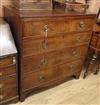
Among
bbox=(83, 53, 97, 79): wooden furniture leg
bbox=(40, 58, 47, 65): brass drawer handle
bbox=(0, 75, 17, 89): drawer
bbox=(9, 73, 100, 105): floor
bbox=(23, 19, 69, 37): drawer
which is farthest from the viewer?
bbox=(83, 53, 97, 79): wooden furniture leg

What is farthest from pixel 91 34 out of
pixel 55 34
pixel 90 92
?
pixel 90 92

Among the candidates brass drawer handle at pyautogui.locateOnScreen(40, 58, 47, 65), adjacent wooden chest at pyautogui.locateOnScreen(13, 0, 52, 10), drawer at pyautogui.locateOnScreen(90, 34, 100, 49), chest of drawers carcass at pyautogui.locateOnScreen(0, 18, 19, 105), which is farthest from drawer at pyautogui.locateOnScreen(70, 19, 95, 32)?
chest of drawers carcass at pyautogui.locateOnScreen(0, 18, 19, 105)

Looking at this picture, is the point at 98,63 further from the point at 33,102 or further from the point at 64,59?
the point at 33,102

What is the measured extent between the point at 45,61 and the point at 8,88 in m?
0.47

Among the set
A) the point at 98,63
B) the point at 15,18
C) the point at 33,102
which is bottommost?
the point at 33,102

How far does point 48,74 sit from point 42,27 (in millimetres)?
610

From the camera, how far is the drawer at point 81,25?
161 cm

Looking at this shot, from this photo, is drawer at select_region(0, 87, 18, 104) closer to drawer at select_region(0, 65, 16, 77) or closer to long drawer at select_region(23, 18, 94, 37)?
drawer at select_region(0, 65, 16, 77)

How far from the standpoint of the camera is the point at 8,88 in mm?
1508

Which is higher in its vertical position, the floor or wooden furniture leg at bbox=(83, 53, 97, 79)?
wooden furniture leg at bbox=(83, 53, 97, 79)

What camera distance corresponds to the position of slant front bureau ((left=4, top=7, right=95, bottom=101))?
135 centimetres

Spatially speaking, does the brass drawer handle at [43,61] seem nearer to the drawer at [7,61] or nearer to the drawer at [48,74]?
the drawer at [48,74]

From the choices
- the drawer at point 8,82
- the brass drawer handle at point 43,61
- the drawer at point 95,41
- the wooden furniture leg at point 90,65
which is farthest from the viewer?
the wooden furniture leg at point 90,65

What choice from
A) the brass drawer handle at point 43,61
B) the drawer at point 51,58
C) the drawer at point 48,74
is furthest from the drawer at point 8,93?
the brass drawer handle at point 43,61
